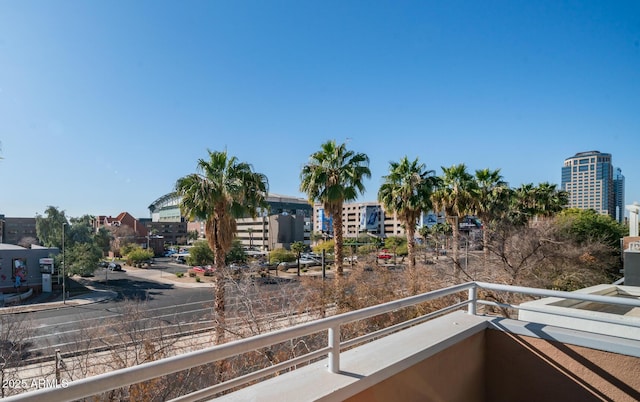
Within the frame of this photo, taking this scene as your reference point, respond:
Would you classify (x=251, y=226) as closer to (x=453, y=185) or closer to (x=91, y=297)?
(x=91, y=297)

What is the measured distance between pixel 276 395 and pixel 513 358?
2.97 m

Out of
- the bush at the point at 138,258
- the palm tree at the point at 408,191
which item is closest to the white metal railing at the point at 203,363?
the palm tree at the point at 408,191

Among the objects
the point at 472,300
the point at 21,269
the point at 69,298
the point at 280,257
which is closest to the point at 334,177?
the point at 472,300

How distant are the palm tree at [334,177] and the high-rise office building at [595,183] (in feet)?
298

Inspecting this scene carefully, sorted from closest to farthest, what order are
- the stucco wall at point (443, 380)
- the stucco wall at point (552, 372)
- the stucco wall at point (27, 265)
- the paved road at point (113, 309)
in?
the stucco wall at point (443, 380) → the stucco wall at point (552, 372) → the paved road at point (113, 309) → the stucco wall at point (27, 265)

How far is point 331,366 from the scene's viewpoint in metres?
2.53

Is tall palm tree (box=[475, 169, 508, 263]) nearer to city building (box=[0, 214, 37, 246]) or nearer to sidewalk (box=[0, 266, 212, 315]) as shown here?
sidewalk (box=[0, 266, 212, 315])

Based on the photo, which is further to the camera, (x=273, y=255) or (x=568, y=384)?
(x=273, y=255)

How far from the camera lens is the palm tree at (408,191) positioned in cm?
2025

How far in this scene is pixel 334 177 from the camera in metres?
17.3

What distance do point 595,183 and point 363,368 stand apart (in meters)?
113

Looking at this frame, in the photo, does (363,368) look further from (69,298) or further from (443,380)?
(69,298)

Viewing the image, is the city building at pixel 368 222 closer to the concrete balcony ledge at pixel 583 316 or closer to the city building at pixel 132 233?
the city building at pixel 132 233

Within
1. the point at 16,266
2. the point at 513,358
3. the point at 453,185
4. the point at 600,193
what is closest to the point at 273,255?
the point at 16,266
